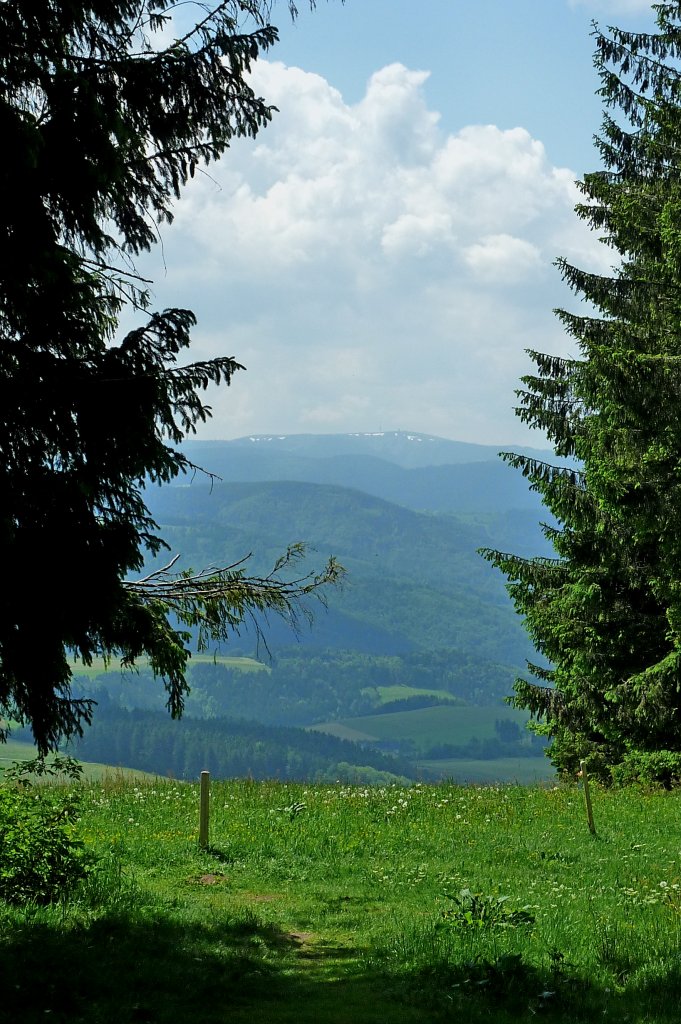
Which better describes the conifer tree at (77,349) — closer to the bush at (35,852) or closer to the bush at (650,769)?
the bush at (35,852)

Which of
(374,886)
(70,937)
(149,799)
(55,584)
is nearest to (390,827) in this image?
(374,886)

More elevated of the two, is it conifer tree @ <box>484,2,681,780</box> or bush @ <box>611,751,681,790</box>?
conifer tree @ <box>484,2,681,780</box>

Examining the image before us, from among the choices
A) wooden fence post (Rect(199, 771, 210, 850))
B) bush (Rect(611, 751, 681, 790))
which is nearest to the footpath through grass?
wooden fence post (Rect(199, 771, 210, 850))

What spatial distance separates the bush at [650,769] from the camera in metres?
17.6

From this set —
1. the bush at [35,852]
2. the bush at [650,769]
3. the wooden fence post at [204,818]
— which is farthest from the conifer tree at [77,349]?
the bush at [650,769]

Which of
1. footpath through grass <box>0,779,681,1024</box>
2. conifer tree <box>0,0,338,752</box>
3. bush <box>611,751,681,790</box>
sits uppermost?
conifer tree <box>0,0,338,752</box>

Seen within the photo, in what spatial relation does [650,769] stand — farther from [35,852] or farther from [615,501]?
[35,852]

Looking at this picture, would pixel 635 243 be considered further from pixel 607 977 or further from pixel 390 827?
pixel 607 977

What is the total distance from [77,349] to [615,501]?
11573 millimetres

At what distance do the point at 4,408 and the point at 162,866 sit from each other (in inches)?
314

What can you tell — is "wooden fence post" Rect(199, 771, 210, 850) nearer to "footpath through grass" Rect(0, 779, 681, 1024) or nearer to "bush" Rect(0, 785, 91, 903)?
"footpath through grass" Rect(0, 779, 681, 1024)

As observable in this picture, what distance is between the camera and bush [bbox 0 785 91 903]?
8898mm

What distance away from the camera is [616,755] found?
19.8 metres

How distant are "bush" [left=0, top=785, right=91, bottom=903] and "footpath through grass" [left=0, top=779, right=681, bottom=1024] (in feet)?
0.99
